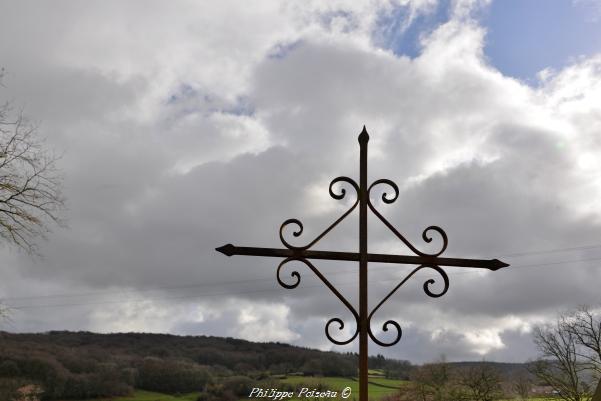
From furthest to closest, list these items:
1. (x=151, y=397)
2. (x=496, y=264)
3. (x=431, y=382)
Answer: (x=151, y=397) < (x=431, y=382) < (x=496, y=264)

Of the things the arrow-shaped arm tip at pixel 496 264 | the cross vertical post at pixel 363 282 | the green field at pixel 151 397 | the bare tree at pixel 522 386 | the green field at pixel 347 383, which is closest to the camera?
the cross vertical post at pixel 363 282

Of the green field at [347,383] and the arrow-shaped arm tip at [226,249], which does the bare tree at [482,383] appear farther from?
the arrow-shaped arm tip at [226,249]

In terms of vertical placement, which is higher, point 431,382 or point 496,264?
point 431,382

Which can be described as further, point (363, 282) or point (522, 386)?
point (522, 386)

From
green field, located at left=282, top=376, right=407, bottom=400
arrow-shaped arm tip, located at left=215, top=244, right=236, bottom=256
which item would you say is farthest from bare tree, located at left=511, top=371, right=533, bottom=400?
arrow-shaped arm tip, located at left=215, top=244, right=236, bottom=256

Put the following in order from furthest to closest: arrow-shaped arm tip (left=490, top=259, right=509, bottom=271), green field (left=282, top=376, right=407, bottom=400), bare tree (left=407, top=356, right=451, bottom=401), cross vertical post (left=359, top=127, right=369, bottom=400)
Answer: green field (left=282, top=376, right=407, bottom=400), bare tree (left=407, top=356, right=451, bottom=401), arrow-shaped arm tip (left=490, top=259, right=509, bottom=271), cross vertical post (left=359, top=127, right=369, bottom=400)

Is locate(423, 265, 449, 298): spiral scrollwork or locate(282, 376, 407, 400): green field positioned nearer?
locate(423, 265, 449, 298): spiral scrollwork

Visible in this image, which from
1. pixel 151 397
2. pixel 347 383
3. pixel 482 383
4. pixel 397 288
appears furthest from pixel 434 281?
pixel 151 397

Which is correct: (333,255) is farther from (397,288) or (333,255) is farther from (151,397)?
(151,397)

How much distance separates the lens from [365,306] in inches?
175

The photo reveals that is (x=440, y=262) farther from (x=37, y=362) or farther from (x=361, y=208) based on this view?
(x=37, y=362)

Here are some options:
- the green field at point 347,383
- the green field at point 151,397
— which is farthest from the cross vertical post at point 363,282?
the green field at point 151,397

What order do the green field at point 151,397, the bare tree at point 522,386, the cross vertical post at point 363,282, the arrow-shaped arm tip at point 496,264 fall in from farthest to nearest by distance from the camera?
the green field at point 151,397 → the bare tree at point 522,386 → the arrow-shaped arm tip at point 496,264 → the cross vertical post at point 363,282

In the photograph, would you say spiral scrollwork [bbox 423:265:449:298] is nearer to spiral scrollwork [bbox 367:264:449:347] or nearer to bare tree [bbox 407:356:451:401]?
spiral scrollwork [bbox 367:264:449:347]
